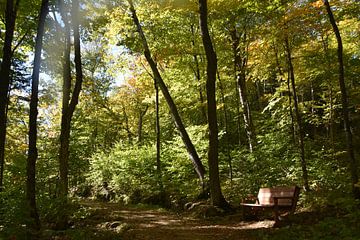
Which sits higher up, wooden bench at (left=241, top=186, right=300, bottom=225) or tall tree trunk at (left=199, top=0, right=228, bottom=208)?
tall tree trunk at (left=199, top=0, right=228, bottom=208)

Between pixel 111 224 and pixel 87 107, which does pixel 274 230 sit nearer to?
pixel 111 224

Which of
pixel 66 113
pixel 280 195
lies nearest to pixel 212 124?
pixel 280 195

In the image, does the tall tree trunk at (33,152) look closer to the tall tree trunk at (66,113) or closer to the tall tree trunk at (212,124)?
the tall tree trunk at (66,113)

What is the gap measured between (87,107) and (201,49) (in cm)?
1260

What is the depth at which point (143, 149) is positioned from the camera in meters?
17.6

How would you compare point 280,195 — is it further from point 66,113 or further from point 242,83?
point 242,83

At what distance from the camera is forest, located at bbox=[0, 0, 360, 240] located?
→ 25.9 ft

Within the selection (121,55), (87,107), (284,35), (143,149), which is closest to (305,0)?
(284,35)

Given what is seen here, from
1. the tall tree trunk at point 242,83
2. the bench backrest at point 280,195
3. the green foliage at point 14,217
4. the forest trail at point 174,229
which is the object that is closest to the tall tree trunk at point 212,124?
the forest trail at point 174,229

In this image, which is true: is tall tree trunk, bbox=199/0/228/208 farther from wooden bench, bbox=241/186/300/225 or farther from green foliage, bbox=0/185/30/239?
green foliage, bbox=0/185/30/239

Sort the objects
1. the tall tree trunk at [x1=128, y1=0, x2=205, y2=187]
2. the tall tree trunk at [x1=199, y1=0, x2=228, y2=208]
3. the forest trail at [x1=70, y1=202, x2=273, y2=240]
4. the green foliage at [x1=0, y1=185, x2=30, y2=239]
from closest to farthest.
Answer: the green foliage at [x1=0, y1=185, x2=30, y2=239] < the forest trail at [x1=70, y1=202, x2=273, y2=240] < the tall tree trunk at [x1=199, y1=0, x2=228, y2=208] < the tall tree trunk at [x1=128, y1=0, x2=205, y2=187]

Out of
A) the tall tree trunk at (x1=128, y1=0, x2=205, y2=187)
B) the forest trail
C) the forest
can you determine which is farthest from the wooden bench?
the tall tree trunk at (x1=128, y1=0, x2=205, y2=187)

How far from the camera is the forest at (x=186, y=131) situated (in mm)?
7891

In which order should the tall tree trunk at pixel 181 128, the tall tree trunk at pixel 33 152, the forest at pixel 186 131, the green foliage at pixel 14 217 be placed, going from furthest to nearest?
the tall tree trunk at pixel 181 128 < the tall tree trunk at pixel 33 152 < the forest at pixel 186 131 < the green foliage at pixel 14 217
